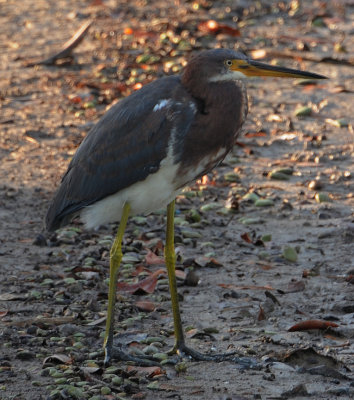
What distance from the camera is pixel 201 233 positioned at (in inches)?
294

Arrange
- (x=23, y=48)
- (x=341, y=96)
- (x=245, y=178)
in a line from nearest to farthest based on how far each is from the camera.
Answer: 1. (x=245, y=178)
2. (x=341, y=96)
3. (x=23, y=48)

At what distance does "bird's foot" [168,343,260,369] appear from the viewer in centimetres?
538

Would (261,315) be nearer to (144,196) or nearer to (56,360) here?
(144,196)

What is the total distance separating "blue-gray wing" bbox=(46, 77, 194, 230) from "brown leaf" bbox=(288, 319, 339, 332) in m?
1.28

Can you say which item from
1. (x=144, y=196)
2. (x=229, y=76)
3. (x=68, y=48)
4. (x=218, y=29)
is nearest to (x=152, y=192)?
(x=144, y=196)

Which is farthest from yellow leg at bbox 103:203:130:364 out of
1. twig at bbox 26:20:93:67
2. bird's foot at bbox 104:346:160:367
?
twig at bbox 26:20:93:67

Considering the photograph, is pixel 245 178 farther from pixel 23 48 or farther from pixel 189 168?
pixel 23 48

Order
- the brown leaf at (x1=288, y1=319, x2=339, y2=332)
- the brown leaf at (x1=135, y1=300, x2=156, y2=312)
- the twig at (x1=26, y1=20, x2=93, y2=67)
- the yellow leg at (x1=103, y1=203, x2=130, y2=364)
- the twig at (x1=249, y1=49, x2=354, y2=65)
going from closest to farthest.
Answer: the yellow leg at (x1=103, y1=203, x2=130, y2=364) → the brown leaf at (x1=288, y1=319, x2=339, y2=332) → the brown leaf at (x1=135, y1=300, x2=156, y2=312) → the twig at (x1=249, y1=49, x2=354, y2=65) → the twig at (x1=26, y1=20, x2=93, y2=67)

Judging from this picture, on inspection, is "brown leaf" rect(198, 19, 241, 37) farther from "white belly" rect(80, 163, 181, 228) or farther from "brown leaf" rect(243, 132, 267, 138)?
"white belly" rect(80, 163, 181, 228)

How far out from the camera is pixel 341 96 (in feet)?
33.1

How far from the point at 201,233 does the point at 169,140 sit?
7.08 ft

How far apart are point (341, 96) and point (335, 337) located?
4.77 m

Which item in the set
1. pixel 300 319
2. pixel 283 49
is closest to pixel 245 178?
pixel 300 319

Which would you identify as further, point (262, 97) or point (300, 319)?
point (262, 97)
